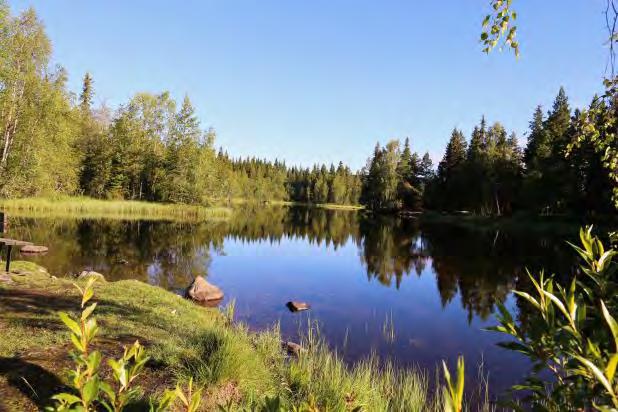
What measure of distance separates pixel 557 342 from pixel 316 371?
5620 mm

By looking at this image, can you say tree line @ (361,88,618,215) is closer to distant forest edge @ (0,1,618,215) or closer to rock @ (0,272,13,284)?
distant forest edge @ (0,1,618,215)

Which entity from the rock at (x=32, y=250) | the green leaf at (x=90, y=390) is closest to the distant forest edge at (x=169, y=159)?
the rock at (x=32, y=250)

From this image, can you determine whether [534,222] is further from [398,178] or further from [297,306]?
[297,306]

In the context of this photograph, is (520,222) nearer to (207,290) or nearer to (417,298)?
(417,298)

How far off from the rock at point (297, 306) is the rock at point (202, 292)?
106 inches

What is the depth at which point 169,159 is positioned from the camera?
53094 millimetres

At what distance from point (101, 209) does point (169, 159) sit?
13094 millimetres

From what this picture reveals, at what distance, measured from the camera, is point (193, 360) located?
5430mm

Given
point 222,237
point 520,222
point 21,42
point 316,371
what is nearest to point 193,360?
point 316,371

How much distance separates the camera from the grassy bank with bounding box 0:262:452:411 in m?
4.50

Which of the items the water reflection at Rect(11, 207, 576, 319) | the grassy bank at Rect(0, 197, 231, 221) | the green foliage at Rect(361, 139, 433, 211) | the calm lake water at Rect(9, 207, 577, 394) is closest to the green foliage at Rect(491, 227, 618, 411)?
the calm lake water at Rect(9, 207, 577, 394)

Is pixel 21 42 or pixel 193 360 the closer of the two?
pixel 193 360

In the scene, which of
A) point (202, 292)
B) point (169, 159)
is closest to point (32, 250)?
point (202, 292)

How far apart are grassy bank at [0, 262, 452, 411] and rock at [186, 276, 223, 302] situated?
4.67m
